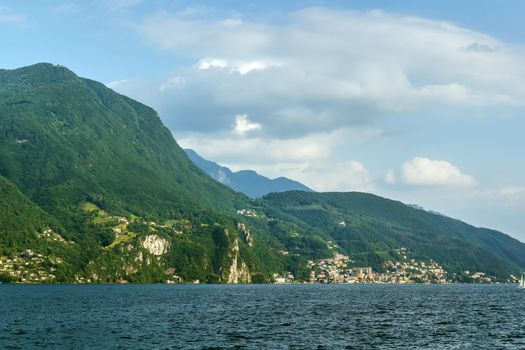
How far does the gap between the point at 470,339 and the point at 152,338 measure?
53863mm

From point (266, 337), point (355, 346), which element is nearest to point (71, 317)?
point (266, 337)

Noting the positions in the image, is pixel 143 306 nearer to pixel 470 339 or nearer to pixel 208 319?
pixel 208 319

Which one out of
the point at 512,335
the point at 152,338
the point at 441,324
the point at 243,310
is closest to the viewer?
the point at 152,338

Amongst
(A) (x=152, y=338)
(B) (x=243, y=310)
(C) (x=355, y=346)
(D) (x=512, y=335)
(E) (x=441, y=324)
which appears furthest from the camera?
(B) (x=243, y=310)

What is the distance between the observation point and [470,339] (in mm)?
108188

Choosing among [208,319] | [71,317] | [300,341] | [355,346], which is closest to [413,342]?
Answer: [355,346]

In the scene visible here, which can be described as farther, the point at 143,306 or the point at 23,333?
the point at 143,306

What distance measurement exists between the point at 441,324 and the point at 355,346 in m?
44.5

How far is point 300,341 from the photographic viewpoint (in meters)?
102

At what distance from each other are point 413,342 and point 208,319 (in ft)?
Result: 176

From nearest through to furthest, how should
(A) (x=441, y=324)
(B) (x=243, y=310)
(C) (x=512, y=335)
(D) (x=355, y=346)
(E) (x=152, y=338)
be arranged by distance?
1. (D) (x=355, y=346)
2. (E) (x=152, y=338)
3. (C) (x=512, y=335)
4. (A) (x=441, y=324)
5. (B) (x=243, y=310)

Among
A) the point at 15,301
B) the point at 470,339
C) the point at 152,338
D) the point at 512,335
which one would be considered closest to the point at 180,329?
the point at 152,338

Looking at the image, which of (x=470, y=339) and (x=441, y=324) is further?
(x=441, y=324)

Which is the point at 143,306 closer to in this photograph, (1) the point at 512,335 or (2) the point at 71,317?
(2) the point at 71,317
